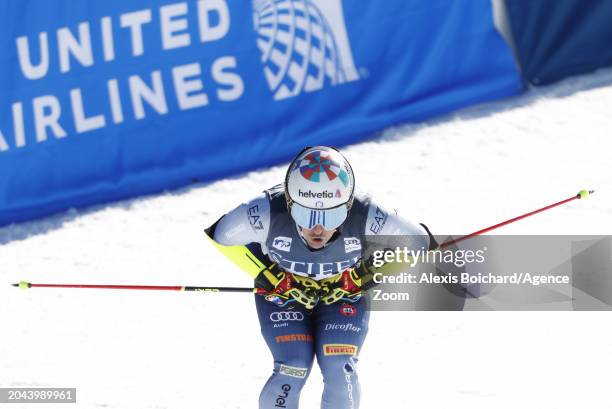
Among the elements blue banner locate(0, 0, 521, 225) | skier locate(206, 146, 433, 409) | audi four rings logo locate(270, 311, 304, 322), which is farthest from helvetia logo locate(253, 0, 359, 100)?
audi four rings logo locate(270, 311, 304, 322)

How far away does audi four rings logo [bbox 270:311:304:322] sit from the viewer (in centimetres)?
488

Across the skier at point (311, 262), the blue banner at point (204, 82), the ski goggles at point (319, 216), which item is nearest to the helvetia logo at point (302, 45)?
the blue banner at point (204, 82)

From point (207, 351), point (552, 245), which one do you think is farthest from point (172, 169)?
point (552, 245)

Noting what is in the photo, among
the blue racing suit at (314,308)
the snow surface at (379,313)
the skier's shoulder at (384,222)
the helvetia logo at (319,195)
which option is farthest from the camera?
the snow surface at (379,313)

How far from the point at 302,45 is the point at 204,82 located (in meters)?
0.84

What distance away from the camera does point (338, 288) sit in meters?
4.94

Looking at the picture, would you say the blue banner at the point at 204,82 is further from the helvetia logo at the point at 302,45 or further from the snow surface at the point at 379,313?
the snow surface at the point at 379,313

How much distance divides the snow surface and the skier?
30.4 inches

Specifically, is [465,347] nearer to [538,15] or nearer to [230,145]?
[230,145]

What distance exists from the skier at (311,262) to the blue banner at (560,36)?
180 inches

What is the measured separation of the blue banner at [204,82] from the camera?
7836mm

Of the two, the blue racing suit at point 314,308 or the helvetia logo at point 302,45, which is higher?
the helvetia logo at point 302,45

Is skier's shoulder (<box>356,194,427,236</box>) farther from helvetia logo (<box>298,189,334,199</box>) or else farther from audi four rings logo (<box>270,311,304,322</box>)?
audi four rings logo (<box>270,311,304,322</box>)

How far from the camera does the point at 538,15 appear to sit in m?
9.09
